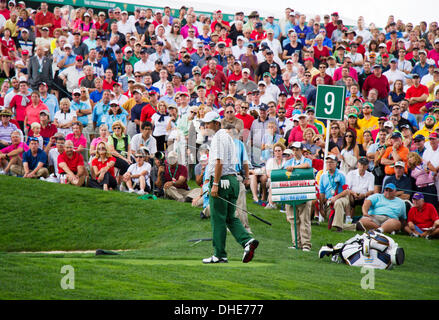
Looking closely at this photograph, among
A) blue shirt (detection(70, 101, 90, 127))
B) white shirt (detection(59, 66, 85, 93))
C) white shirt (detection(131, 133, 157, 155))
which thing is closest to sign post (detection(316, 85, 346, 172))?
white shirt (detection(131, 133, 157, 155))

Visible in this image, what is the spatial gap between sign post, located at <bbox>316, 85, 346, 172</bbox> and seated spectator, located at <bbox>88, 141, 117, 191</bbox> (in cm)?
526

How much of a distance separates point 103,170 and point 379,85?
30.0 ft

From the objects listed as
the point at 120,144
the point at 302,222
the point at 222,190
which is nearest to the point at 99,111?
the point at 120,144

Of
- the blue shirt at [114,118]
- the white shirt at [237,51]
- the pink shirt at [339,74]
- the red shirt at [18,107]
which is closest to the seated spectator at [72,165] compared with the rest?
the blue shirt at [114,118]

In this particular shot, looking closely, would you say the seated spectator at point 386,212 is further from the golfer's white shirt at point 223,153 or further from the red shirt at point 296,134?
the golfer's white shirt at point 223,153

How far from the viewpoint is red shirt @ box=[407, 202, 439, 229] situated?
49.1ft

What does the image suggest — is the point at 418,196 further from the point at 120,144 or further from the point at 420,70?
the point at 420,70

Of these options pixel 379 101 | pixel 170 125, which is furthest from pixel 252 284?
pixel 379 101

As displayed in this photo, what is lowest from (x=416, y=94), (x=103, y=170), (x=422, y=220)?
(x=422, y=220)

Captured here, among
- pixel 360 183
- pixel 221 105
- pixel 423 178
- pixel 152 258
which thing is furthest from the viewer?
pixel 221 105

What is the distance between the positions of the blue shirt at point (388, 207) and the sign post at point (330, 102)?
140cm

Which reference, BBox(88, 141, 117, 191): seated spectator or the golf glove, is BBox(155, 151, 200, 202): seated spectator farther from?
the golf glove

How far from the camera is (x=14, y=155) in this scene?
56.3ft

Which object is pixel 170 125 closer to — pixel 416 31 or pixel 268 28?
pixel 268 28
